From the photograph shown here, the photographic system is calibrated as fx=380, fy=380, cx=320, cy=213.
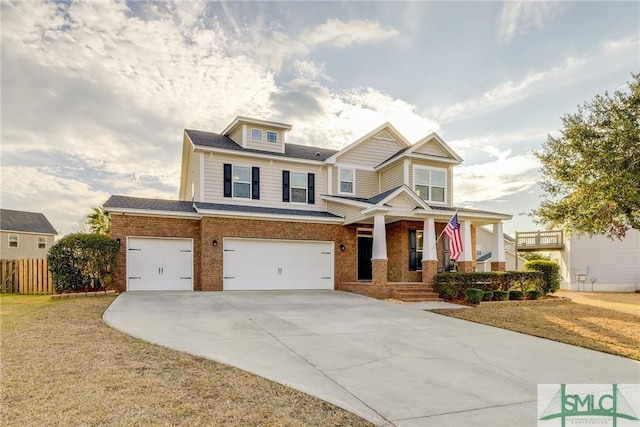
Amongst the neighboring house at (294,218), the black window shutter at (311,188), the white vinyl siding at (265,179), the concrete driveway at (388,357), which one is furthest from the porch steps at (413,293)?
the black window shutter at (311,188)

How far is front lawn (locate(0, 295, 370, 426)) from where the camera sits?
3568mm

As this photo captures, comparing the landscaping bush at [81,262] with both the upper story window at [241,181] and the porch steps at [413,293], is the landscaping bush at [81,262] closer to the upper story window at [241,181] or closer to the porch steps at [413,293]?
the upper story window at [241,181]

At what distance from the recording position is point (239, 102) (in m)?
17.7

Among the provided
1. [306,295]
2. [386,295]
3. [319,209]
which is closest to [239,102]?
[319,209]

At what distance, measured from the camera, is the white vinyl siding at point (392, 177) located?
1825 centimetres

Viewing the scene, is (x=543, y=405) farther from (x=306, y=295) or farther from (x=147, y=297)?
(x=147, y=297)

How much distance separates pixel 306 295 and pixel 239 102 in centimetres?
952

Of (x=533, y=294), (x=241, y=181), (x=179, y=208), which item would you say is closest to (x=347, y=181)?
(x=241, y=181)

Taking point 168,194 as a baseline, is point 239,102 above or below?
above

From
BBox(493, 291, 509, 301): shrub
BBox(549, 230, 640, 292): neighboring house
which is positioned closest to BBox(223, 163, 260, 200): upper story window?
BBox(493, 291, 509, 301): shrub

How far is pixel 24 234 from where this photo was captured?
1277 inches

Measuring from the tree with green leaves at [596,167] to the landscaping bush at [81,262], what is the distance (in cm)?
1496

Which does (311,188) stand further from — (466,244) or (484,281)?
(484,281)

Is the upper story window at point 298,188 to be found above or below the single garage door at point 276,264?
above
